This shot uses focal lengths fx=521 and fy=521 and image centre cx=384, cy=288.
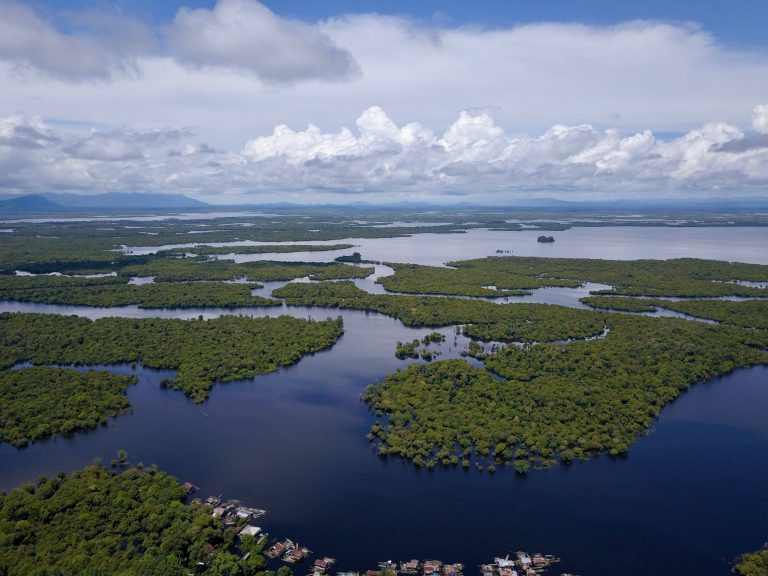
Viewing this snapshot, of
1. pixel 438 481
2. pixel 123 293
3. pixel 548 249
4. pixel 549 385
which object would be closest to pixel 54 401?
pixel 438 481

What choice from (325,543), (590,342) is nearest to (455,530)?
(325,543)

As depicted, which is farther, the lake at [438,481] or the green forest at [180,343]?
the green forest at [180,343]

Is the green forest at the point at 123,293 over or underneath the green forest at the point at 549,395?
over

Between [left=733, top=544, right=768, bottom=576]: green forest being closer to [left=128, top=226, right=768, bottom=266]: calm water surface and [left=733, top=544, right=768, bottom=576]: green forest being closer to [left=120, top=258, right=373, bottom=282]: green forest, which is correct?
[left=120, top=258, right=373, bottom=282]: green forest

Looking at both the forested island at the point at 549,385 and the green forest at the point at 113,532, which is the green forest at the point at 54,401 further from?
the forested island at the point at 549,385

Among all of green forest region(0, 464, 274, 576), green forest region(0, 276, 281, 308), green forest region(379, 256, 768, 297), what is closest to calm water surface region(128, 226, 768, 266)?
green forest region(379, 256, 768, 297)

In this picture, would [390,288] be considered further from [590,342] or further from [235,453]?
[235,453]

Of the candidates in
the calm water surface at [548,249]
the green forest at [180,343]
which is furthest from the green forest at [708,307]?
the calm water surface at [548,249]
